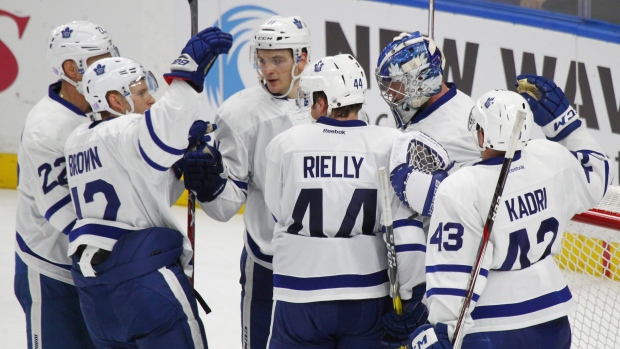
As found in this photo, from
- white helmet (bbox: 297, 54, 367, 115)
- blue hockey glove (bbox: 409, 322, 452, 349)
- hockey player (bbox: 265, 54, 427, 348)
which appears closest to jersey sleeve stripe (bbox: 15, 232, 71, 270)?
hockey player (bbox: 265, 54, 427, 348)

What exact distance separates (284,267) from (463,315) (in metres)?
0.61

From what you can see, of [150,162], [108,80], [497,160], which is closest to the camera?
[497,160]

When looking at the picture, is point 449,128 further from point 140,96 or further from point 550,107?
point 140,96

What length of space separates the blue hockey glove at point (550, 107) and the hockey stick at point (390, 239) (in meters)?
0.52

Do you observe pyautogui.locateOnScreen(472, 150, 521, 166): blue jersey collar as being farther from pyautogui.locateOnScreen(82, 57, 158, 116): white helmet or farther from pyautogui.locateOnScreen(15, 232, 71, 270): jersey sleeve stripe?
pyautogui.locateOnScreen(15, 232, 71, 270): jersey sleeve stripe

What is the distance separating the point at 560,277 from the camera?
2.60 meters

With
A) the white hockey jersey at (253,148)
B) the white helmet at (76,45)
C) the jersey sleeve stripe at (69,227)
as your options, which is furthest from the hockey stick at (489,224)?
the white helmet at (76,45)

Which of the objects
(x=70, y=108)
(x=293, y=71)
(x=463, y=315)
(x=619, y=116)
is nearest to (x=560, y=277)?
(x=463, y=315)

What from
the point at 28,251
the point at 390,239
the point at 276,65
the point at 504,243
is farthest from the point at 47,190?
the point at 504,243

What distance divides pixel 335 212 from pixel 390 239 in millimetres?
169

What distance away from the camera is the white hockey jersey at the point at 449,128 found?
9.81ft

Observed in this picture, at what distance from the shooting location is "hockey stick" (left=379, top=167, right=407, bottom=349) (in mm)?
2622

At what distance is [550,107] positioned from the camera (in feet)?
9.28

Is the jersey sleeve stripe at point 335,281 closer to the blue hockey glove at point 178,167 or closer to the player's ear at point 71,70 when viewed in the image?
the blue hockey glove at point 178,167
